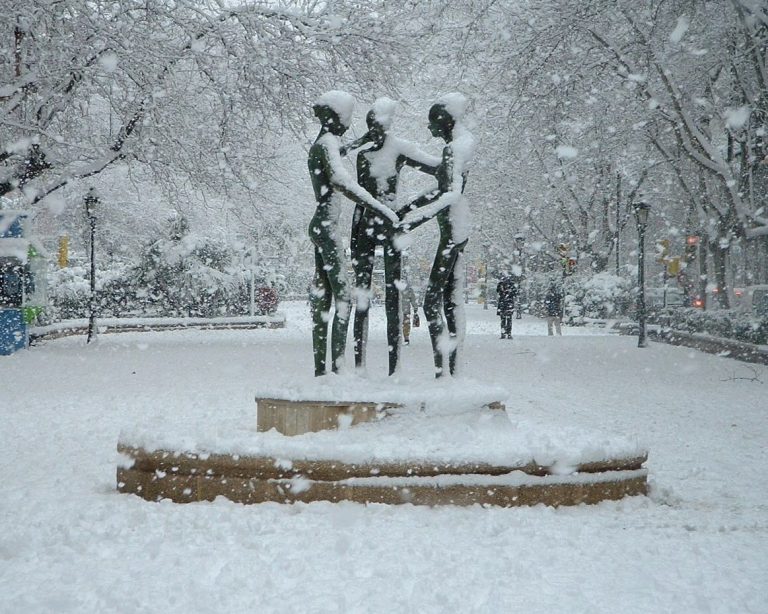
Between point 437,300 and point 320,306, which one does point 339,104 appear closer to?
point 320,306

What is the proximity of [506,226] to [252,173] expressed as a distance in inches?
995

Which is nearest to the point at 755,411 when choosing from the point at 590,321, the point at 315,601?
the point at 315,601

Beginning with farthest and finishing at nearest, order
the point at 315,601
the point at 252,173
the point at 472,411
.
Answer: the point at 252,173 → the point at 472,411 → the point at 315,601

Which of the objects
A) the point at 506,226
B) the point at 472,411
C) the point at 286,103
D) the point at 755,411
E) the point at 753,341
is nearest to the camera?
the point at 472,411

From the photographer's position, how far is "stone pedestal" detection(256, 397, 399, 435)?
5859 millimetres

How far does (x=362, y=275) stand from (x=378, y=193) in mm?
716

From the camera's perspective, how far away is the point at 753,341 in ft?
56.5

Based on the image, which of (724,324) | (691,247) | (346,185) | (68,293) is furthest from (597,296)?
(346,185)

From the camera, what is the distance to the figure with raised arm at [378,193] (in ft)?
20.8

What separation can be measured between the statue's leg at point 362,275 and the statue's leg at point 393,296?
172 millimetres

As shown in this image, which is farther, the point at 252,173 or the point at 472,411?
the point at 252,173

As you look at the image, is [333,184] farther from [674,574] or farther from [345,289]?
[674,574]

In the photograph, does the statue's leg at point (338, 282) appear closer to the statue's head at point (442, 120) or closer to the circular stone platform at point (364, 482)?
the statue's head at point (442, 120)

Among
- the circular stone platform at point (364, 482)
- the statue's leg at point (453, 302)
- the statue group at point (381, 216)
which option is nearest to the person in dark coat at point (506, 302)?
the statue's leg at point (453, 302)
